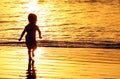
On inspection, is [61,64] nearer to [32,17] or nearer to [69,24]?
[32,17]

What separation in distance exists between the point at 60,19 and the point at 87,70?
12781 millimetres

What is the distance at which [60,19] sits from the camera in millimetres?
23656

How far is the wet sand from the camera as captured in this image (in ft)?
34.6

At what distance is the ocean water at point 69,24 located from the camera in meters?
16.4

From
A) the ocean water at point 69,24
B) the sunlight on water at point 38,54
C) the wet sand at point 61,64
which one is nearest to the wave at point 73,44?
the ocean water at point 69,24

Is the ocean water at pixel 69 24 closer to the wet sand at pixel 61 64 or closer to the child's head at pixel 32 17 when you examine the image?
the wet sand at pixel 61 64

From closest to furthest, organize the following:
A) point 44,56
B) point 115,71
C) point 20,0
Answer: point 115,71
point 44,56
point 20,0

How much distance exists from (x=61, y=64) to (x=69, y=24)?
9.95 meters

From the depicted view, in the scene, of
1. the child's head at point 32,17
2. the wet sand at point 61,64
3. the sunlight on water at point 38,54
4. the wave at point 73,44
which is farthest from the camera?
the wave at point 73,44

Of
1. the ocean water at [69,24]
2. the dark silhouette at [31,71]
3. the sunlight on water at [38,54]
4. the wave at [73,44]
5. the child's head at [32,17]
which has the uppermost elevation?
the child's head at [32,17]

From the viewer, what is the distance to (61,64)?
1183cm

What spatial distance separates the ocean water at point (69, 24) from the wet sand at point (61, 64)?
153cm

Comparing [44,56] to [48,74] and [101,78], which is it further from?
[101,78]

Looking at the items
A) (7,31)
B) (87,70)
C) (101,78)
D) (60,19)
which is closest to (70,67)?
(87,70)
